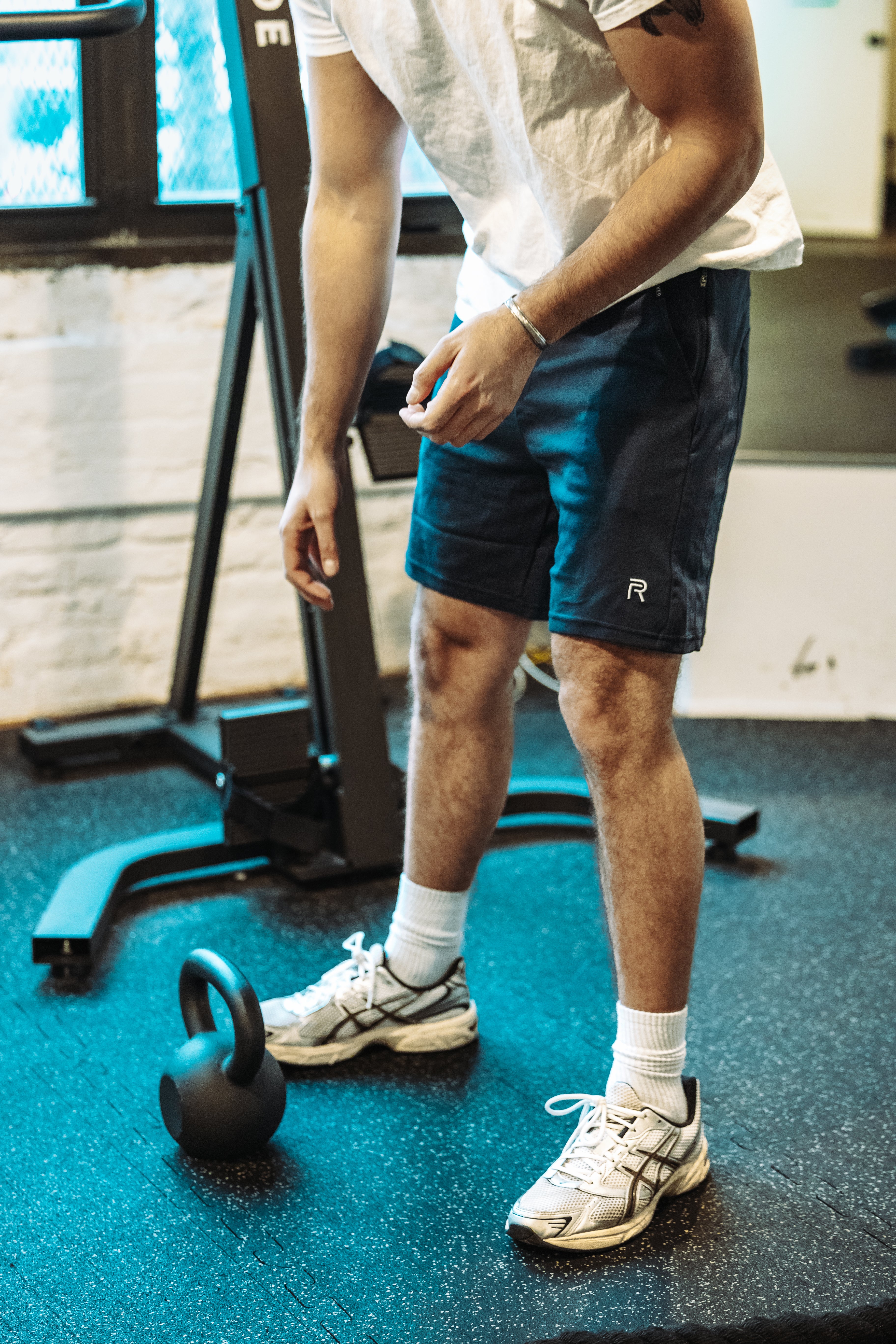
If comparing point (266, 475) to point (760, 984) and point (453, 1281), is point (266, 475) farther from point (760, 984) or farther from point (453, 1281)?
point (453, 1281)

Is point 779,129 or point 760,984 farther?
point 779,129

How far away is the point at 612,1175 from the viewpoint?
3.91ft

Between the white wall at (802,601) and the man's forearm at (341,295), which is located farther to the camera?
the white wall at (802,601)

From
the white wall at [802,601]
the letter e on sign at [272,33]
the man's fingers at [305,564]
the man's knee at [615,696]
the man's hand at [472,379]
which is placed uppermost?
the letter e on sign at [272,33]

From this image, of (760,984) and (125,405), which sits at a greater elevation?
(125,405)

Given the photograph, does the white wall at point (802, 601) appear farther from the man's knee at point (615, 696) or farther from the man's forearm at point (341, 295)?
the man's knee at point (615, 696)

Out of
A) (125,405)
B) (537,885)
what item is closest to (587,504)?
(537,885)

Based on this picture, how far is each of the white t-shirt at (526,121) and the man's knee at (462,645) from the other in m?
0.29

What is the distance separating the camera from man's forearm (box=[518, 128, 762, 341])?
1.02 metres

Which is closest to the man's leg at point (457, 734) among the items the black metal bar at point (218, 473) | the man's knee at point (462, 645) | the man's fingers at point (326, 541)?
the man's knee at point (462, 645)

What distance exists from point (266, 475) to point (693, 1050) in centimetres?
155

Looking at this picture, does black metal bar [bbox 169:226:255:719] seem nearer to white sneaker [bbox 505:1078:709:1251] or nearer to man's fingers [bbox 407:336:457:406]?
man's fingers [bbox 407:336:457:406]

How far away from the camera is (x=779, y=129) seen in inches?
240

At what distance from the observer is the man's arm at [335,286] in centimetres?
131
